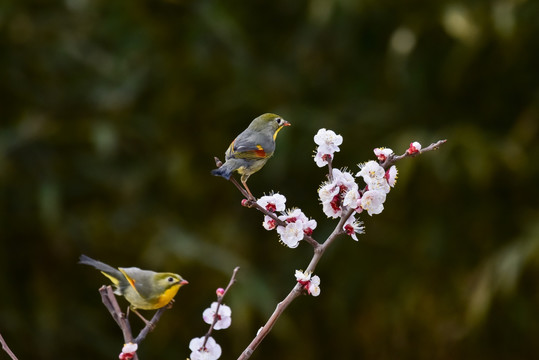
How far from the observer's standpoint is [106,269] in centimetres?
56

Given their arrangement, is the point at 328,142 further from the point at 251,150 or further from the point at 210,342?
the point at 210,342

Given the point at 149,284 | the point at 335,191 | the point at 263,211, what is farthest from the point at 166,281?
the point at 335,191

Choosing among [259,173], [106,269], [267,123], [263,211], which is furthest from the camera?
[259,173]

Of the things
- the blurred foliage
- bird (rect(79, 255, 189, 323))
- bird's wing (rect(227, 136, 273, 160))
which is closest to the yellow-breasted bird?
bird (rect(79, 255, 189, 323))

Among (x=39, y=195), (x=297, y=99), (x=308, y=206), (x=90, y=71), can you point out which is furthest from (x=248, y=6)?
(x=39, y=195)

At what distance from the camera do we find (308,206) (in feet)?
8.57

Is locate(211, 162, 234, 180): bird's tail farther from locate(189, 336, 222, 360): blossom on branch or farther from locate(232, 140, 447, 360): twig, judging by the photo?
locate(189, 336, 222, 360): blossom on branch

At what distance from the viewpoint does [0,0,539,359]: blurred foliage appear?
2.56 metres

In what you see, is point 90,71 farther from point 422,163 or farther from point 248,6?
point 422,163

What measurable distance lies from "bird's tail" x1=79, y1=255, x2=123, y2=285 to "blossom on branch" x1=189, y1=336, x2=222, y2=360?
162 millimetres

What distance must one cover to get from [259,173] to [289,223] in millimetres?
1871

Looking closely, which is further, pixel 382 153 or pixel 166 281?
pixel 382 153

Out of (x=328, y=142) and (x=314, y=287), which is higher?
(x=328, y=142)

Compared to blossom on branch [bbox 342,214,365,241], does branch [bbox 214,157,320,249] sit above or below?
below
